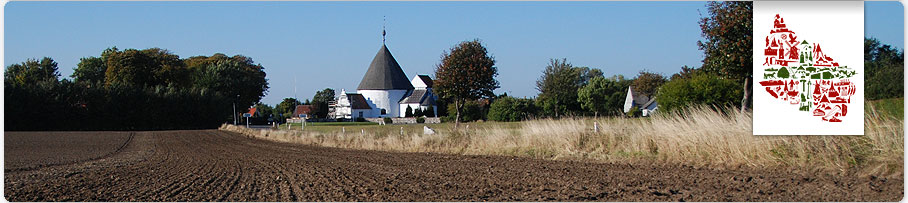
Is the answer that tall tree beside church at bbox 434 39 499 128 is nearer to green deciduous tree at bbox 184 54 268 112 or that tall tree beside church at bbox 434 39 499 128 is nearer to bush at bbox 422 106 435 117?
green deciduous tree at bbox 184 54 268 112

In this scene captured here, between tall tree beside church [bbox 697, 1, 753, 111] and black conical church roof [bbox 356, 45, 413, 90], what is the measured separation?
84752 mm

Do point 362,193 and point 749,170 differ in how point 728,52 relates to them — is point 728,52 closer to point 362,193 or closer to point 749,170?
point 749,170

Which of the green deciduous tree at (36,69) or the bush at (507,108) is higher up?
the green deciduous tree at (36,69)

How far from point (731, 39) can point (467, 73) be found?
20.4m

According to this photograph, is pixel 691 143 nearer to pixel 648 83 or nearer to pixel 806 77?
pixel 806 77

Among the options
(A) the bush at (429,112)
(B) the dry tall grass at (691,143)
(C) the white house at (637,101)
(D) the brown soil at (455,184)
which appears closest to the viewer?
(D) the brown soil at (455,184)

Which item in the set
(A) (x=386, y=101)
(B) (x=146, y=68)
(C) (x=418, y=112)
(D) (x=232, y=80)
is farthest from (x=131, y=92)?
(A) (x=386, y=101)

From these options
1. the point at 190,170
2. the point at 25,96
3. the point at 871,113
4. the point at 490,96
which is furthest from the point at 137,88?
the point at 871,113

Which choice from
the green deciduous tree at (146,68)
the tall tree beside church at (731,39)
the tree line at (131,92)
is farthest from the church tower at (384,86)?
the tall tree beside church at (731,39)

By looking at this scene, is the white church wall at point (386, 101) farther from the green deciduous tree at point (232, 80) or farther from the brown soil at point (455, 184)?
the brown soil at point (455, 184)

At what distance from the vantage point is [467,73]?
3612 cm

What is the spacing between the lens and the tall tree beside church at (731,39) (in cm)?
1596

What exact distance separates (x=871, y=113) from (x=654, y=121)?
419cm

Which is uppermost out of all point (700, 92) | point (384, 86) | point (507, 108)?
point (384, 86)
